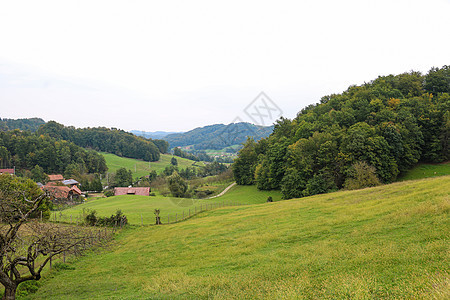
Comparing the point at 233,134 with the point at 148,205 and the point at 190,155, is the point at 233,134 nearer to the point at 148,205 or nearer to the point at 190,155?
the point at 148,205

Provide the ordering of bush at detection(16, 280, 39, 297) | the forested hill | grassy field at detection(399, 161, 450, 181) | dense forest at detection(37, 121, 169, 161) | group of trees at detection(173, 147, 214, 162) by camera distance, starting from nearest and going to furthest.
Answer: bush at detection(16, 280, 39, 297)
grassy field at detection(399, 161, 450, 181)
the forested hill
dense forest at detection(37, 121, 169, 161)
group of trees at detection(173, 147, 214, 162)

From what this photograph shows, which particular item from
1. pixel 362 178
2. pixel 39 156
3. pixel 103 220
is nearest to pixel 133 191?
pixel 103 220

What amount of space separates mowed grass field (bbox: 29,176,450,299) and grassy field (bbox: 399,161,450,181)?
98.1ft

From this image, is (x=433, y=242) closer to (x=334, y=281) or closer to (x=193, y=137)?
(x=334, y=281)

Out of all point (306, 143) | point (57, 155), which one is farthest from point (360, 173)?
point (57, 155)

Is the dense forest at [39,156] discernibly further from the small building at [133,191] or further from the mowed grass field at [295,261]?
the mowed grass field at [295,261]

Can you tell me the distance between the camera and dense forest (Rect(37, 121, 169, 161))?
156 m

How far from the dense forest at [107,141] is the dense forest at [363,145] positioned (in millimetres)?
113111

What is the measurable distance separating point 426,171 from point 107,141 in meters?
171

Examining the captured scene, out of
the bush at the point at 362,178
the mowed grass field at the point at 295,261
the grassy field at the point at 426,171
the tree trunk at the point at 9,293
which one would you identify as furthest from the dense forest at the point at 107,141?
the tree trunk at the point at 9,293

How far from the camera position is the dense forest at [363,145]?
41.2 meters

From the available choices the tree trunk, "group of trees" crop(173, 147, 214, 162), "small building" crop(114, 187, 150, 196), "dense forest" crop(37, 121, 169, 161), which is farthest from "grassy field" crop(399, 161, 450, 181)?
"dense forest" crop(37, 121, 169, 161)

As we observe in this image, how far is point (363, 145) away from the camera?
41000 millimetres

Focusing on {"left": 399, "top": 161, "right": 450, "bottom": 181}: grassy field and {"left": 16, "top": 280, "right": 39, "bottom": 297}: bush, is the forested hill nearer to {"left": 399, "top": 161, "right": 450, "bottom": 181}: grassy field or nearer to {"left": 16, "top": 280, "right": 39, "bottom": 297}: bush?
{"left": 399, "top": 161, "right": 450, "bottom": 181}: grassy field
